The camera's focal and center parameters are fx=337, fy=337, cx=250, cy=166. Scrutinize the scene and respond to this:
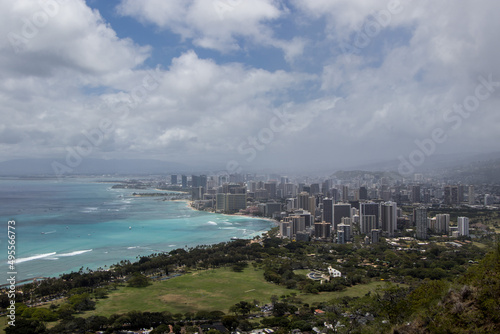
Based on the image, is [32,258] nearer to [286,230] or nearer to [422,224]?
[286,230]

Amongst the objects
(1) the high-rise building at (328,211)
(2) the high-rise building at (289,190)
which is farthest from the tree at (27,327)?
(2) the high-rise building at (289,190)

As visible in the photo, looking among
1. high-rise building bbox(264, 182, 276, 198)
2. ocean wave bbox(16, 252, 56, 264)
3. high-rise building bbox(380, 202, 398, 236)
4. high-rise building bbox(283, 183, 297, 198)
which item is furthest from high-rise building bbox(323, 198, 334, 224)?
high-rise building bbox(283, 183, 297, 198)

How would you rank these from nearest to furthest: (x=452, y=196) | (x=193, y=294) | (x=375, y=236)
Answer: (x=193, y=294) → (x=375, y=236) → (x=452, y=196)

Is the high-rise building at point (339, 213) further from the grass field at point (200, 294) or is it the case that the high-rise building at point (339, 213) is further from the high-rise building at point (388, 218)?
the grass field at point (200, 294)

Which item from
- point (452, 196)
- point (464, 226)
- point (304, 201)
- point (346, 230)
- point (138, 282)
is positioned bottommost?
point (138, 282)

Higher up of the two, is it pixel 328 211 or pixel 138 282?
pixel 328 211

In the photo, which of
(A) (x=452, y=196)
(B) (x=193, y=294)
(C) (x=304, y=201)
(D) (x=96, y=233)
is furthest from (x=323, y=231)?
(A) (x=452, y=196)

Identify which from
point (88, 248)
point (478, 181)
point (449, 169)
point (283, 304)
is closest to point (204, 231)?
point (88, 248)

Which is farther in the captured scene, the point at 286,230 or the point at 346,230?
the point at 286,230
